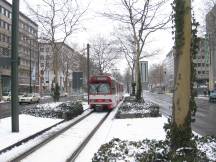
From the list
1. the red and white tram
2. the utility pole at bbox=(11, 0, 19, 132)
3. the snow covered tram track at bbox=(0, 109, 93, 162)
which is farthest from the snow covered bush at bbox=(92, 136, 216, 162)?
the red and white tram

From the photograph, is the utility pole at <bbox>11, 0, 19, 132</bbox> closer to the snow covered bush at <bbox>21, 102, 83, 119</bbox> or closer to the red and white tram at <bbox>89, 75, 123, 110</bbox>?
the snow covered bush at <bbox>21, 102, 83, 119</bbox>

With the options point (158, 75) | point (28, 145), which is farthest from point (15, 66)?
point (158, 75)

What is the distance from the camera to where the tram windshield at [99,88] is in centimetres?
3556

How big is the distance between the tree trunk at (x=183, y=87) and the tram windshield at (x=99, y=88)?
26.7 metres

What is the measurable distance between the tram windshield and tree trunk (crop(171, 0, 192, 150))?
26696mm

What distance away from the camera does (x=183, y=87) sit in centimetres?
876

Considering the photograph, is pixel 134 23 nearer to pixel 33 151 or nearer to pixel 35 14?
pixel 35 14

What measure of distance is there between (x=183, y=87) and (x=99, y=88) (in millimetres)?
26993

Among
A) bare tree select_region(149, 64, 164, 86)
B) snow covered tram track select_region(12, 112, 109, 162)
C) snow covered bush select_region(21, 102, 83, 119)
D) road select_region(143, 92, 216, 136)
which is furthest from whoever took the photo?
bare tree select_region(149, 64, 164, 86)

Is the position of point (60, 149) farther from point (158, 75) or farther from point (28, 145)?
point (158, 75)

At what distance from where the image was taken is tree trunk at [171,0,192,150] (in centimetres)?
877

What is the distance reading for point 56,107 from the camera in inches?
1033

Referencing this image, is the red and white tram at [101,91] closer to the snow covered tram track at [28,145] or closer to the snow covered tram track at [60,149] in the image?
the snow covered tram track at [28,145]

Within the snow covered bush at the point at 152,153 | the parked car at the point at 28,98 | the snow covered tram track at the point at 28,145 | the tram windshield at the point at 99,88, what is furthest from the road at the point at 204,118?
the parked car at the point at 28,98
